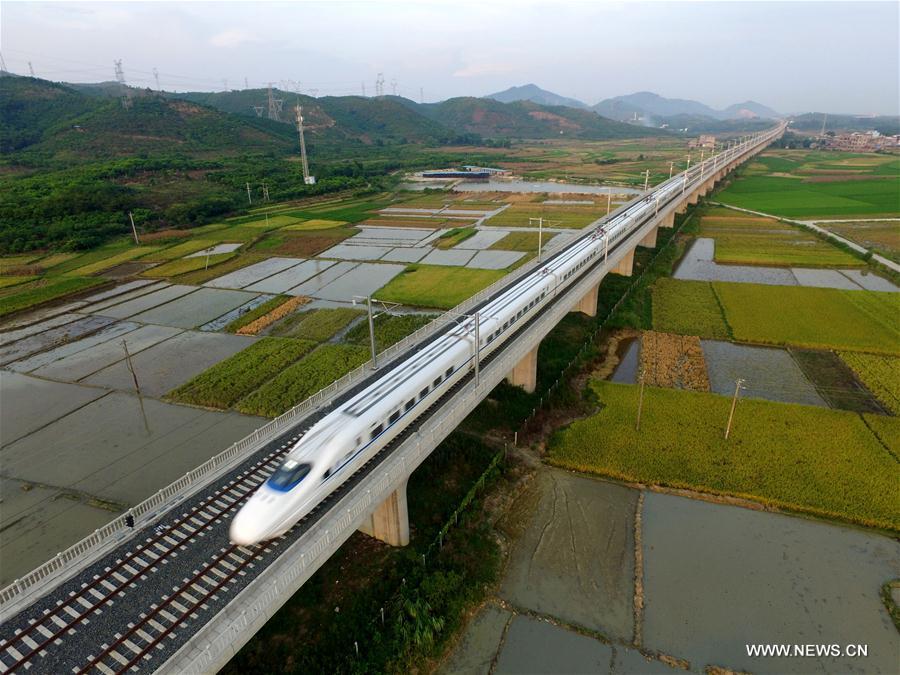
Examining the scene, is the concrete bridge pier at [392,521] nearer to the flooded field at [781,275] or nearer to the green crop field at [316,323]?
the green crop field at [316,323]

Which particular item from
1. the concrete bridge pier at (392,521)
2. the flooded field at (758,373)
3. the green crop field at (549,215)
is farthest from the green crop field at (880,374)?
the green crop field at (549,215)

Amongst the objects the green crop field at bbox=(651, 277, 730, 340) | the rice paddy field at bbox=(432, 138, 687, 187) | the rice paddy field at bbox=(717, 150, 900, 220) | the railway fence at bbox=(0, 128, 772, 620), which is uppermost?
the rice paddy field at bbox=(432, 138, 687, 187)

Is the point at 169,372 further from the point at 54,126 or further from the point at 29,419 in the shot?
the point at 54,126

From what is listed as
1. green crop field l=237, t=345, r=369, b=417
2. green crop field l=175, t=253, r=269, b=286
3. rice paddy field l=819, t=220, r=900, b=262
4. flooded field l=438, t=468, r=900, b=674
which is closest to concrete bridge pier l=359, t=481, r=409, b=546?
flooded field l=438, t=468, r=900, b=674

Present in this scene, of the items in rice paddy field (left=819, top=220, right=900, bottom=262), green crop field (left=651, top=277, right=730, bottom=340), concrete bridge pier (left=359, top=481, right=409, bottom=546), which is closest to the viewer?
concrete bridge pier (left=359, top=481, right=409, bottom=546)

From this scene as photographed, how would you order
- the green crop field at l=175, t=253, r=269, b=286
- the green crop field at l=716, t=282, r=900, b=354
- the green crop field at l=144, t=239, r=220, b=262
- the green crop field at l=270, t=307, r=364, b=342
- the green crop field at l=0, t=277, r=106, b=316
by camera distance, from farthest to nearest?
the green crop field at l=144, t=239, r=220, b=262 → the green crop field at l=175, t=253, r=269, b=286 → the green crop field at l=0, t=277, r=106, b=316 → the green crop field at l=270, t=307, r=364, b=342 → the green crop field at l=716, t=282, r=900, b=354

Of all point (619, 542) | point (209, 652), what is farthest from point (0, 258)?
point (619, 542)

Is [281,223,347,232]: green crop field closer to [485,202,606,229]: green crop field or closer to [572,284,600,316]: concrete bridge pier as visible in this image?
[485,202,606,229]: green crop field

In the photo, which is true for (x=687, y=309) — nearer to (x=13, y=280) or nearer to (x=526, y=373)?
(x=526, y=373)
